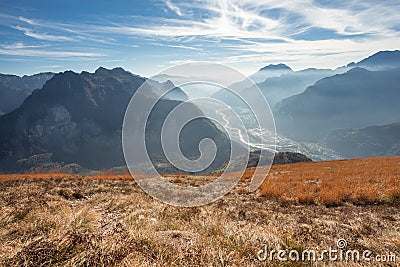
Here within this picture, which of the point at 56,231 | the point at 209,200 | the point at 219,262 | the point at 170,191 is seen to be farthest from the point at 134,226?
the point at 170,191

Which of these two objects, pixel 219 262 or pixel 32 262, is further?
pixel 219 262

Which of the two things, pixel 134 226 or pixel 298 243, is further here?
pixel 134 226

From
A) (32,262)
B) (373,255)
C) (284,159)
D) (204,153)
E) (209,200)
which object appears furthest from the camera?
(284,159)

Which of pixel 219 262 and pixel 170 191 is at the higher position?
pixel 219 262

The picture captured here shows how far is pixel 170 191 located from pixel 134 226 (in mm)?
8879

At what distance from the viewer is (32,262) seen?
4820 millimetres

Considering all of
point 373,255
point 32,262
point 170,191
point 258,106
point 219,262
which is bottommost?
point 170,191

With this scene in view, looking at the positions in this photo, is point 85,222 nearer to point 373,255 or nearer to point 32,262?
point 32,262

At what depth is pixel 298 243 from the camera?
6.68 m

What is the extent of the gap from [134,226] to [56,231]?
2.11 meters

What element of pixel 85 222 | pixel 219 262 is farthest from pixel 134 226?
pixel 219 262

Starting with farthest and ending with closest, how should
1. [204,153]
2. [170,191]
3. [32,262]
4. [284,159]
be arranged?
[284,159]
[170,191]
[204,153]
[32,262]

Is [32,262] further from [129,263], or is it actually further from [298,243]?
[298,243]

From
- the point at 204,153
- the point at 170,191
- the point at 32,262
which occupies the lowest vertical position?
the point at 170,191
